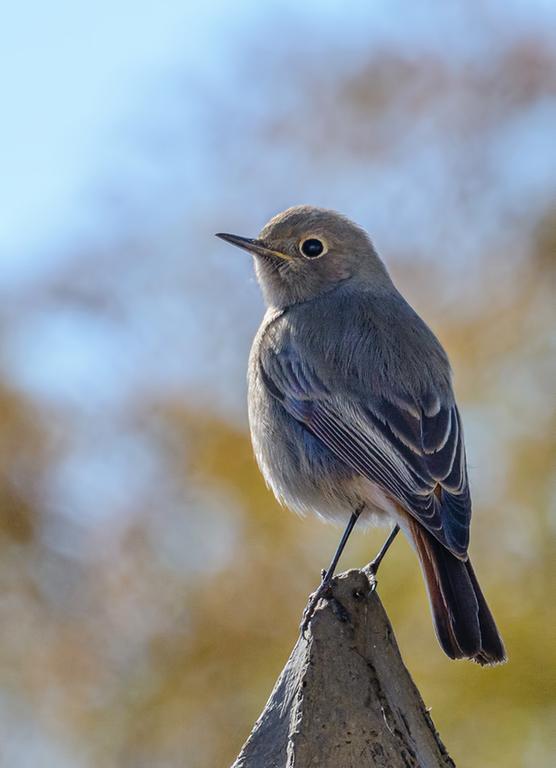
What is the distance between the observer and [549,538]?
7082 millimetres

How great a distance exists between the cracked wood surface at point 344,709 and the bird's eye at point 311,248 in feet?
8.52

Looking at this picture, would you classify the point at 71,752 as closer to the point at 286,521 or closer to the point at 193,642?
the point at 193,642

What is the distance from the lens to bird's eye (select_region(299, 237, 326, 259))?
19.7 ft

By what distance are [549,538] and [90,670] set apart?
8.25 feet

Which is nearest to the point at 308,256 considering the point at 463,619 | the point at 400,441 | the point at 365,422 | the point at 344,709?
the point at 365,422

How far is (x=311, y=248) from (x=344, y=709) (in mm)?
2979

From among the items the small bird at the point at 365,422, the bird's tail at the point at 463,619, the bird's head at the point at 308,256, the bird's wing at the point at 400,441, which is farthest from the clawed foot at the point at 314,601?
the bird's head at the point at 308,256

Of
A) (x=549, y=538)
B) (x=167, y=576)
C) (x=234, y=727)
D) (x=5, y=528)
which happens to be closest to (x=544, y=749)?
(x=549, y=538)

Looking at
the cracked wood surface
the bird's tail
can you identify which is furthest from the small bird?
the cracked wood surface

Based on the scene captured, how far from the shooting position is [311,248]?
6027 millimetres

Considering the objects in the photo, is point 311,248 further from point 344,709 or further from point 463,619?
point 344,709

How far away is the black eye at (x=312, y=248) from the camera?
6008mm

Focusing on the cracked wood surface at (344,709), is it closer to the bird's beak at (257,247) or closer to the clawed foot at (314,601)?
the clawed foot at (314,601)

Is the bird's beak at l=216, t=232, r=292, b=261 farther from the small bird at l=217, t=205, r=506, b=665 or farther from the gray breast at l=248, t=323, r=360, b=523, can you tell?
the gray breast at l=248, t=323, r=360, b=523
